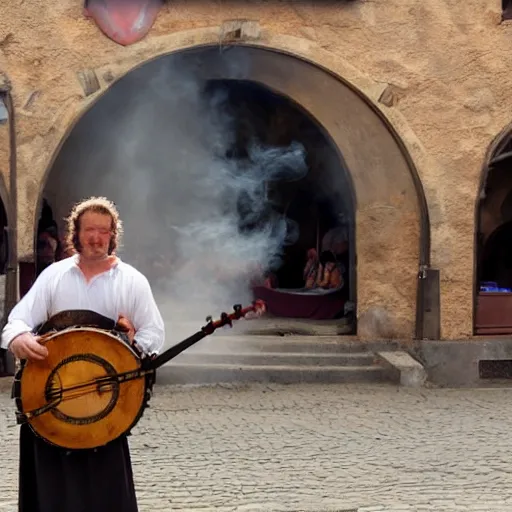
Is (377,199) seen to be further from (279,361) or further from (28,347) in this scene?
(28,347)

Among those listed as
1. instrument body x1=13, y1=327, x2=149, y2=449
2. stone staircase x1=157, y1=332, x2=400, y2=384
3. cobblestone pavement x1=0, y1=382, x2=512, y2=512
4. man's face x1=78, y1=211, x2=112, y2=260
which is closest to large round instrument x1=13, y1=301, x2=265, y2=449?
instrument body x1=13, y1=327, x2=149, y2=449

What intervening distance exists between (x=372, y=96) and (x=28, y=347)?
6630 millimetres

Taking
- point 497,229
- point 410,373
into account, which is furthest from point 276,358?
point 497,229

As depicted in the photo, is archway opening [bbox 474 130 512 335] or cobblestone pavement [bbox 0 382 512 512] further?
archway opening [bbox 474 130 512 335]

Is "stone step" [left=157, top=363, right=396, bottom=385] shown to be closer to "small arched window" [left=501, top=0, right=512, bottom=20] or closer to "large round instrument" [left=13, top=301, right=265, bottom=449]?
"small arched window" [left=501, top=0, right=512, bottom=20]

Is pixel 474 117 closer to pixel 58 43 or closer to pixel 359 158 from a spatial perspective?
pixel 359 158

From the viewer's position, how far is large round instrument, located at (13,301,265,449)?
381cm

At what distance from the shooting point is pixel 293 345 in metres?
9.79

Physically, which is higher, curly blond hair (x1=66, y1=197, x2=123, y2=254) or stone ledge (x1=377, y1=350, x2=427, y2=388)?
curly blond hair (x1=66, y1=197, x2=123, y2=254)

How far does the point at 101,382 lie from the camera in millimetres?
3879

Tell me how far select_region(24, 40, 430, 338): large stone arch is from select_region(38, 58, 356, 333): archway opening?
0.26 meters

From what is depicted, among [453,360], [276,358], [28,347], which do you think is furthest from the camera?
[453,360]

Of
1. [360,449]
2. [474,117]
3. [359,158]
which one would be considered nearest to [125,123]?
[359,158]

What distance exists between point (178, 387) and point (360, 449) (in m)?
3.10
